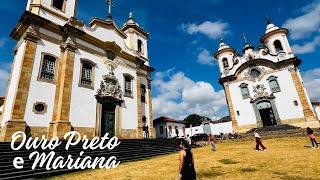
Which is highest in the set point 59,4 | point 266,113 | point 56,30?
point 59,4

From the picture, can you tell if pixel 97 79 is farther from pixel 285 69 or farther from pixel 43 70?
pixel 285 69

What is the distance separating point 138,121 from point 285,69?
20.6 meters

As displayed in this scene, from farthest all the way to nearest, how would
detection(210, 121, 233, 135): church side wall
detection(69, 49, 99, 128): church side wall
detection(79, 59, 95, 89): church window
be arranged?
detection(210, 121, 233, 135): church side wall → detection(79, 59, 95, 89): church window → detection(69, 49, 99, 128): church side wall

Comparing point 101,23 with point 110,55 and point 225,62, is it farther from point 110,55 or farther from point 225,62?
point 225,62

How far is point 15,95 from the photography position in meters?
11.0

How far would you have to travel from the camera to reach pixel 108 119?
1570cm

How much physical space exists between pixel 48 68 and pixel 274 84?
25.9 meters

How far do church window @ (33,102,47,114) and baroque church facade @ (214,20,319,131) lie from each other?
23243 millimetres

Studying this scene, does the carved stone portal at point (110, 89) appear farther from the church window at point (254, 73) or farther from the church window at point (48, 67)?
the church window at point (254, 73)

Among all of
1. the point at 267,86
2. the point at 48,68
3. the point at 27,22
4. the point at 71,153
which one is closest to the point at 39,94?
the point at 48,68

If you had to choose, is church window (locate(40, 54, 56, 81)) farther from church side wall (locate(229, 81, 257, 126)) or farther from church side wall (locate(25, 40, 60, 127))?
church side wall (locate(229, 81, 257, 126))

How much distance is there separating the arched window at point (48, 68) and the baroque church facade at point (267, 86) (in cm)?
2305

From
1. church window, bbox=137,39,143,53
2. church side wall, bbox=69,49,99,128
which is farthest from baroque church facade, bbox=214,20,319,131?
church side wall, bbox=69,49,99,128

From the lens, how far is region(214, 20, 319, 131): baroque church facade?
23422 millimetres
